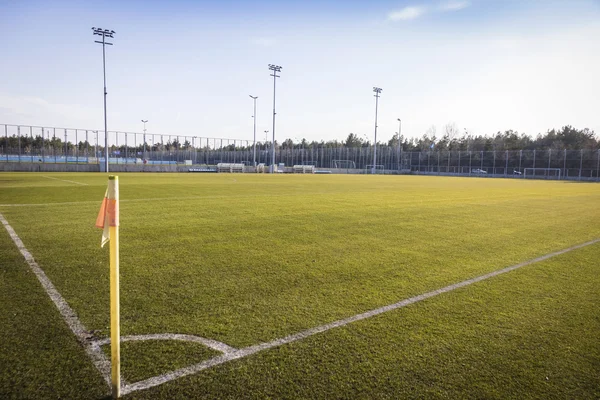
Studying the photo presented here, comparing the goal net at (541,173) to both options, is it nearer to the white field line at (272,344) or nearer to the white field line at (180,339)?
the white field line at (272,344)

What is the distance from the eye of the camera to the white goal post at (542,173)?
58438mm

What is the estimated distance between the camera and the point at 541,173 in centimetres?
6053

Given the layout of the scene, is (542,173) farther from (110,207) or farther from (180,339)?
(110,207)

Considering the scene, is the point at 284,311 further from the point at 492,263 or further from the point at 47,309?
the point at 492,263

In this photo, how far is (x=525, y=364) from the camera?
2.89 meters

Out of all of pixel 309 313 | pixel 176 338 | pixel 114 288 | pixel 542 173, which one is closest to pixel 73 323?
pixel 176 338

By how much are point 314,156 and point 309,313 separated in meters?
82.7

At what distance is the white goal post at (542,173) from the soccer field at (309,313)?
60944 mm

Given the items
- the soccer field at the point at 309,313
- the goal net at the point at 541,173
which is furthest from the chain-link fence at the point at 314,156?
the soccer field at the point at 309,313

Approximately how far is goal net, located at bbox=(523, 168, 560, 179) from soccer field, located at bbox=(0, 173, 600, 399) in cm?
6094

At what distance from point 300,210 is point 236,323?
770 cm

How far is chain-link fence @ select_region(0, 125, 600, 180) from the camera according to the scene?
133 feet

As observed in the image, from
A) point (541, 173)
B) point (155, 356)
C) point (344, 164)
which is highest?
point (344, 164)

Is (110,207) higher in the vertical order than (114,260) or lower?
higher
